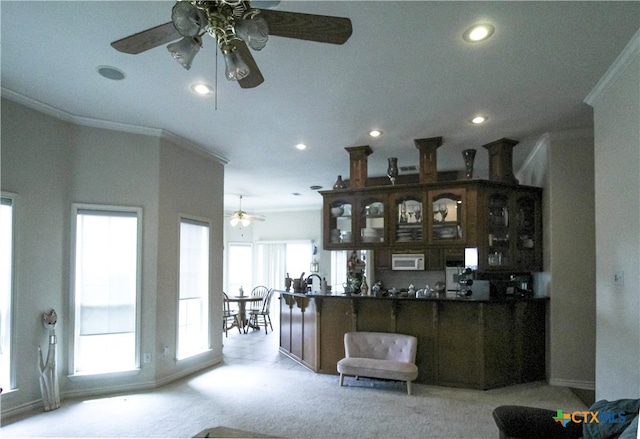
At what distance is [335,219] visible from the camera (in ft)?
17.6

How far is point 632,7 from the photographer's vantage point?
85.5 inches

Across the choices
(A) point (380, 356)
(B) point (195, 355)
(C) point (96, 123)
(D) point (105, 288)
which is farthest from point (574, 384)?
(C) point (96, 123)

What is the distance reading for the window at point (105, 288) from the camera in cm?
406

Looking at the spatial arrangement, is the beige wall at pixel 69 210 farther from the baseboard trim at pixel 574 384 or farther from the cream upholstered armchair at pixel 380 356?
the baseboard trim at pixel 574 384

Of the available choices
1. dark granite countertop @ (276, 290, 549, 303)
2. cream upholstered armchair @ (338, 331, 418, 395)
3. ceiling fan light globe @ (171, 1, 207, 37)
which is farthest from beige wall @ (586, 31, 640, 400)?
ceiling fan light globe @ (171, 1, 207, 37)

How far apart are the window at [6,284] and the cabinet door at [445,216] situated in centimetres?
433

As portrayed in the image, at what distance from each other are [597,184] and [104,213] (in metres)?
4.79

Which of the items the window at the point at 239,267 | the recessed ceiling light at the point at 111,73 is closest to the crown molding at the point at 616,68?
the recessed ceiling light at the point at 111,73

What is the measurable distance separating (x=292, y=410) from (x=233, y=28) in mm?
3314

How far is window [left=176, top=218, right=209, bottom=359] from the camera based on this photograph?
4852 mm

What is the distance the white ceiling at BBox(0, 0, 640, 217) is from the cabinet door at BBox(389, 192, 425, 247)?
2.30ft

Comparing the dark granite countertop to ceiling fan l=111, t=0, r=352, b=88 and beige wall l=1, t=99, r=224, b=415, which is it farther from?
ceiling fan l=111, t=0, r=352, b=88

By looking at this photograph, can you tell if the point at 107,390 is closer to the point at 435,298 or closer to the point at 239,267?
the point at 435,298

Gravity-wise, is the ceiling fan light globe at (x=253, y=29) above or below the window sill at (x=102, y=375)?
above
